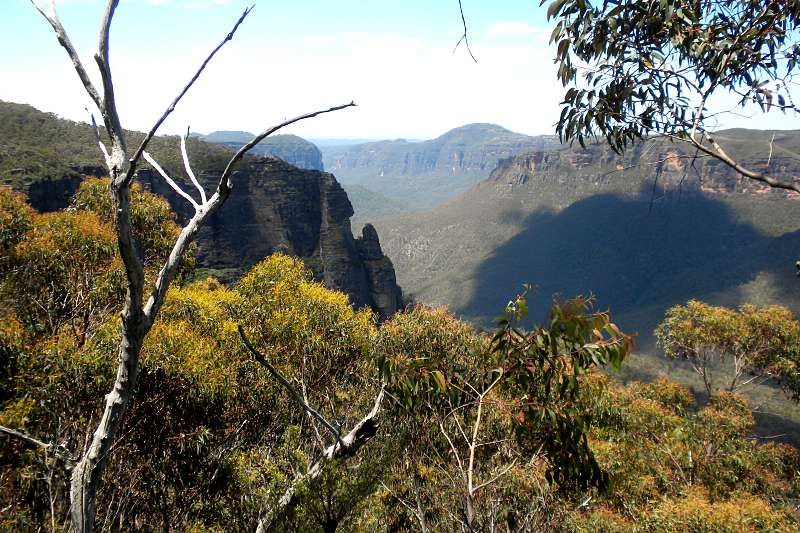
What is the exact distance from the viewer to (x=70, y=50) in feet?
8.31

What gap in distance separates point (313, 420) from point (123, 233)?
23.5 feet

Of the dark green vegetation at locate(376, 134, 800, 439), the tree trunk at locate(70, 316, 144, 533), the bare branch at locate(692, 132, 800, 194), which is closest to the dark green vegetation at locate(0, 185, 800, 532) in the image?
the tree trunk at locate(70, 316, 144, 533)

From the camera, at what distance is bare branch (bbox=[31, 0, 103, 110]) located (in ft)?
8.08

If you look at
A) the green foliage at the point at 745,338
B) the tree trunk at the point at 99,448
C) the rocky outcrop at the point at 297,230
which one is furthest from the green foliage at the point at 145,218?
the rocky outcrop at the point at 297,230

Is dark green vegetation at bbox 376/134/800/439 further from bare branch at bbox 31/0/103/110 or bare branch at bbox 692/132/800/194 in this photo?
bare branch at bbox 31/0/103/110

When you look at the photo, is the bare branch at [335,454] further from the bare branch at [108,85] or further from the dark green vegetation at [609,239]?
the dark green vegetation at [609,239]

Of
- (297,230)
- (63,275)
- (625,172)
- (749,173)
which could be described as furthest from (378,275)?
(625,172)

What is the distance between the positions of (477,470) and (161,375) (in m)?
6.53

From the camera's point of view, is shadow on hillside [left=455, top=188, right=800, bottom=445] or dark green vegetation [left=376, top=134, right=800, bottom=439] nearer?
shadow on hillside [left=455, top=188, right=800, bottom=445]

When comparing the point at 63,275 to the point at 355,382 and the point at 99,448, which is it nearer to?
the point at 355,382

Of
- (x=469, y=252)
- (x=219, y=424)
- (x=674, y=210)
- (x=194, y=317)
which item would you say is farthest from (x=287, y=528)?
(x=674, y=210)

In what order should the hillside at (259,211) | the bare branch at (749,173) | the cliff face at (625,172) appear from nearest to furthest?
the bare branch at (749,173) < the hillside at (259,211) < the cliff face at (625,172)

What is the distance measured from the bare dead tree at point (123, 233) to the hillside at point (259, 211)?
193 feet

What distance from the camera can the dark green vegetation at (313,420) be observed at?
518 centimetres
